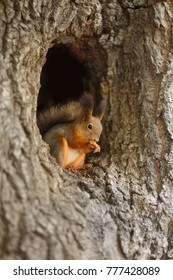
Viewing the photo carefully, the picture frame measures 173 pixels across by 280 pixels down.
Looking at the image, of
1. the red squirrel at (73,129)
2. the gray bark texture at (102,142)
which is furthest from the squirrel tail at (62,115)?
the gray bark texture at (102,142)

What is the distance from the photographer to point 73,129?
2.35 meters

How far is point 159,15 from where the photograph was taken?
7.27ft

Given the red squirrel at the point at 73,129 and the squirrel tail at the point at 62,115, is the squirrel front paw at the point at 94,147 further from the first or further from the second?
the squirrel tail at the point at 62,115

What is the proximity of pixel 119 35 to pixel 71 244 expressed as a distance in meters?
1.13

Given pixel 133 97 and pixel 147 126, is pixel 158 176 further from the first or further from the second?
pixel 133 97

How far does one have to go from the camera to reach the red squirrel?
7.38 feet

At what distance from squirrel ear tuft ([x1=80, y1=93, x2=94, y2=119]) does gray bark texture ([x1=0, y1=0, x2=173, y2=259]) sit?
11 cm

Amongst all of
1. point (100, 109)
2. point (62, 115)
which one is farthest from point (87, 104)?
point (62, 115)

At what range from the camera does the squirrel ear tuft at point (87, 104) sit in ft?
7.27

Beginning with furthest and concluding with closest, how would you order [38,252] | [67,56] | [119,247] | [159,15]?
[67,56]
[159,15]
[119,247]
[38,252]

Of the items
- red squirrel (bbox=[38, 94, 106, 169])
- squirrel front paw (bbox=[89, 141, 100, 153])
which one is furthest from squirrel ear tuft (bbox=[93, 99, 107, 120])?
squirrel front paw (bbox=[89, 141, 100, 153])

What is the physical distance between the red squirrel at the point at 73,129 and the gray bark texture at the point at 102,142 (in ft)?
0.25
